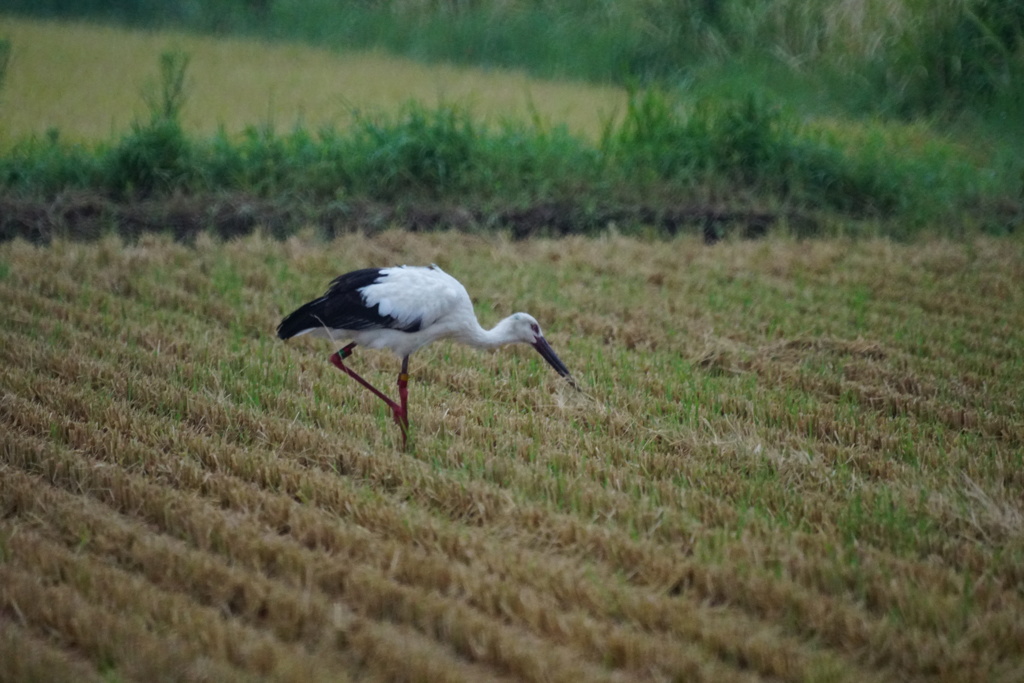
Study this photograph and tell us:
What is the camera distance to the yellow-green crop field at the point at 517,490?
3.58 m

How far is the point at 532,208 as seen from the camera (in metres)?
10.3

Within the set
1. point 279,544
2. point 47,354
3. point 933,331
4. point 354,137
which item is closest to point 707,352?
point 933,331

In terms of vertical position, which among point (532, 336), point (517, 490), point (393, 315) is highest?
point (393, 315)

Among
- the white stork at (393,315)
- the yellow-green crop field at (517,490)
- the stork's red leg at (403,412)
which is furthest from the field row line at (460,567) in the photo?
the white stork at (393,315)

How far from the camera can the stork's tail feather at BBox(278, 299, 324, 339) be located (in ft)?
18.4

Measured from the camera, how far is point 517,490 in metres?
4.75

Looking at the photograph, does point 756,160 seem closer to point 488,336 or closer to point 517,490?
point 488,336

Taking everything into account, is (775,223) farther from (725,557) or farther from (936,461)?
(725,557)

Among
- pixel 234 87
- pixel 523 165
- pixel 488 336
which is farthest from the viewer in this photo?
pixel 234 87

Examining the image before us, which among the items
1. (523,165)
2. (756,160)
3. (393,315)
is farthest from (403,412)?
(756,160)

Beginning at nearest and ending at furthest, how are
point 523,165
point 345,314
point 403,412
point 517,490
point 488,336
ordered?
point 517,490, point 403,412, point 345,314, point 488,336, point 523,165

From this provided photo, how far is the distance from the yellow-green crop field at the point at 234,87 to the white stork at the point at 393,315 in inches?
233

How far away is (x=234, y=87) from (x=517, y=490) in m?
9.56

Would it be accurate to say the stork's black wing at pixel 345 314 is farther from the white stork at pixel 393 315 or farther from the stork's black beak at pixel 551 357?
the stork's black beak at pixel 551 357
